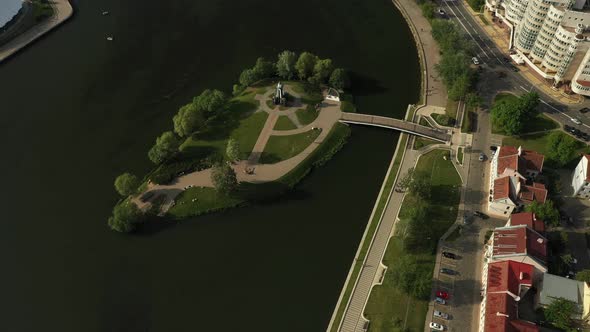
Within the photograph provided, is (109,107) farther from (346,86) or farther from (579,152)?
(579,152)

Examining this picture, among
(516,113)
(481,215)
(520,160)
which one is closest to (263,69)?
(516,113)

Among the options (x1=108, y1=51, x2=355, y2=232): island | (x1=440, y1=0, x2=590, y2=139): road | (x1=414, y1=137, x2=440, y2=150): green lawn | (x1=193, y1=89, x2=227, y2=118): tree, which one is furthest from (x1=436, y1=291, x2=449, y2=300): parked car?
(x1=193, y1=89, x2=227, y2=118): tree

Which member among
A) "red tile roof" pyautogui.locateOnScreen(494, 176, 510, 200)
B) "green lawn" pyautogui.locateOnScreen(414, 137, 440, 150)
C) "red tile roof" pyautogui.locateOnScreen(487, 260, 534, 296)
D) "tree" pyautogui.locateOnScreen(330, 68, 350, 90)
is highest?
"tree" pyautogui.locateOnScreen(330, 68, 350, 90)

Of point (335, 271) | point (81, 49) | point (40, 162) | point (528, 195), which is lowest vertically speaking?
point (335, 271)

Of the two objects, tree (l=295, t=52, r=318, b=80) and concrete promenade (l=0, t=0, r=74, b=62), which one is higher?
concrete promenade (l=0, t=0, r=74, b=62)

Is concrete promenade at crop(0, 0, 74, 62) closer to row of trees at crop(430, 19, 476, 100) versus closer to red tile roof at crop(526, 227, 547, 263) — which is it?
row of trees at crop(430, 19, 476, 100)

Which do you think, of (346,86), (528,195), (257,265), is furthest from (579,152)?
(257,265)
